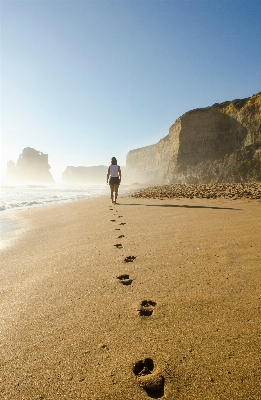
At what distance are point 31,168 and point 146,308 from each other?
156564 millimetres

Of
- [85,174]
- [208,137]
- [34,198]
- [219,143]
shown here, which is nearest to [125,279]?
[34,198]

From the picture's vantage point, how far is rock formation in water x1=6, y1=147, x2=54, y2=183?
14338 cm

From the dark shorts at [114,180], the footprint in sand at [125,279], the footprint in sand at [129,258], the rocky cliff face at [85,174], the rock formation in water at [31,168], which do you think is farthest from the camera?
the rocky cliff face at [85,174]

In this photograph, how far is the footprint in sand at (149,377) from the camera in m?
1.02

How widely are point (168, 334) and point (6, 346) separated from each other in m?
0.93

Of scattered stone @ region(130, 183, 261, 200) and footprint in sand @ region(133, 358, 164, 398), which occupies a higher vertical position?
scattered stone @ region(130, 183, 261, 200)

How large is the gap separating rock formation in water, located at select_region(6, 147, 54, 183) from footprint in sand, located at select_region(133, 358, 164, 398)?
498 ft

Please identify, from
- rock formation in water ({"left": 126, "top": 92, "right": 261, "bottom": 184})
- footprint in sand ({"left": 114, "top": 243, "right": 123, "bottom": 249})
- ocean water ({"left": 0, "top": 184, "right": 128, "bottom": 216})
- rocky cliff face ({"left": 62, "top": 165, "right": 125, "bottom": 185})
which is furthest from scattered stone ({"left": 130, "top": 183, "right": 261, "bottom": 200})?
rocky cliff face ({"left": 62, "top": 165, "right": 125, "bottom": 185})

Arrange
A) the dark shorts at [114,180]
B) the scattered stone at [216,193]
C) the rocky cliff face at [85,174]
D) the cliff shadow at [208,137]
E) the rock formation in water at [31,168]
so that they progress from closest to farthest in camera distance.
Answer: the scattered stone at [216,193] < the dark shorts at [114,180] < the cliff shadow at [208,137] < the rock formation in water at [31,168] < the rocky cliff face at [85,174]

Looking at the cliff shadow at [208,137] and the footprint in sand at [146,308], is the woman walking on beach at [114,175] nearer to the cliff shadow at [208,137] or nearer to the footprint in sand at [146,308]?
the footprint in sand at [146,308]

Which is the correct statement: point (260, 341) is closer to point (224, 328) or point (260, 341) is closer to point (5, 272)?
point (224, 328)

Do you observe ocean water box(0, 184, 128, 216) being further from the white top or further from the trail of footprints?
the trail of footprints

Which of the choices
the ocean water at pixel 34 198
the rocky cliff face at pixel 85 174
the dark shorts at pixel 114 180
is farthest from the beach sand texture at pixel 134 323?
the rocky cliff face at pixel 85 174

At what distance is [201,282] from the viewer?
77.8 inches
